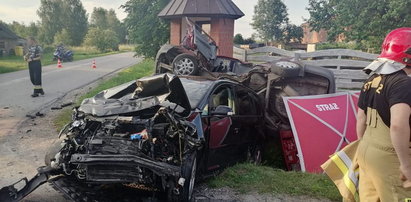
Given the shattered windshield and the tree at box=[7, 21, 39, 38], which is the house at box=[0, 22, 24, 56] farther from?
the shattered windshield

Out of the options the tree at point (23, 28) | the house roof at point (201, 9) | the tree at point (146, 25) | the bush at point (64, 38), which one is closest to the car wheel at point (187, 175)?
the house roof at point (201, 9)

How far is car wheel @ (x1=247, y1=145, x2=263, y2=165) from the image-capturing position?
6.17 m

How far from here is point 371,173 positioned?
2.62 meters

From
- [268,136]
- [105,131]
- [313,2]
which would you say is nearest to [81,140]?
[105,131]

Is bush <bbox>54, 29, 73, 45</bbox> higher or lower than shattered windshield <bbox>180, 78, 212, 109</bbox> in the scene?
higher

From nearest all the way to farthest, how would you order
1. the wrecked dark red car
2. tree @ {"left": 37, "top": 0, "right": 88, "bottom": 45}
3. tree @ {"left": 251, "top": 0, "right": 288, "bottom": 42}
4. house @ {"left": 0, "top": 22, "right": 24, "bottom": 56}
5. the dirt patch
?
the wrecked dark red car < the dirt patch < house @ {"left": 0, "top": 22, "right": 24, "bottom": 56} < tree @ {"left": 251, "top": 0, "right": 288, "bottom": 42} < tree @ {"left": 37, "top": 0, "right": 88, "bottom": 45}

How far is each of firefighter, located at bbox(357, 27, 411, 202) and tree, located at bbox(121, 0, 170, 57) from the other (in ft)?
52.2

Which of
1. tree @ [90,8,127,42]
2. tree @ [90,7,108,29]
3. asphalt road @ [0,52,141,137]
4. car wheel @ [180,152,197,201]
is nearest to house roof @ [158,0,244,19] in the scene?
asphalt road @ [0,52,141,137]

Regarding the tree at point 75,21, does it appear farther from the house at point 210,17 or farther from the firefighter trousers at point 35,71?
the firefighter trousers at point 35,71

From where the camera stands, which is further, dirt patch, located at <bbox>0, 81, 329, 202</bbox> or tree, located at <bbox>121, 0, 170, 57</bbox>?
tree, located at <bbox>121, 0, 170, 57</bbox>

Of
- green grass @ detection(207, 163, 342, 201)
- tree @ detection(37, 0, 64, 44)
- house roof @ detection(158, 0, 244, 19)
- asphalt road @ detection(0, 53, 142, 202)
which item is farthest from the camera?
tree @ detection(37, 0, 64, 44)

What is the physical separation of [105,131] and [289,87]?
5.70m

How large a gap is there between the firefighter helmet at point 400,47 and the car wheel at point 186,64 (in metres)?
7.84

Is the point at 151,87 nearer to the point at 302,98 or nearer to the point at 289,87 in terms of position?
the point at 302,98
